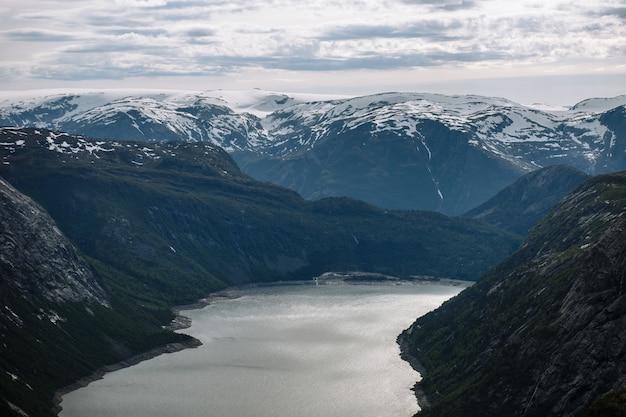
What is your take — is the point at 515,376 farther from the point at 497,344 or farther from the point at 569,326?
the point at 497,344

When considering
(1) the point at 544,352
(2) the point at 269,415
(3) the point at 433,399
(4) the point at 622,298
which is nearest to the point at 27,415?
(2) the point at 269,415

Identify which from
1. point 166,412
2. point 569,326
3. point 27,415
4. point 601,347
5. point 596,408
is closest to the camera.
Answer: point 596,408

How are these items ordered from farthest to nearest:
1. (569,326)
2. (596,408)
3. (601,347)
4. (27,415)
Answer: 1. (27,415)
2. (569,326)
3. (601,347)
4. (596,408)

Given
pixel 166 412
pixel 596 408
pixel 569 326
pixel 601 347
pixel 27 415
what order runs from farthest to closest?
pixel 166 412
pixel 27 415
pixel 569 326
pixel 601 347
pixel 596 408

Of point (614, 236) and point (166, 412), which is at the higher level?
point (614, 236)

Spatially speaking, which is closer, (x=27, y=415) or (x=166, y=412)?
(x=27, y=415)

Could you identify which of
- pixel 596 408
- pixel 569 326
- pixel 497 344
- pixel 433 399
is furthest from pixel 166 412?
pixel 596 408

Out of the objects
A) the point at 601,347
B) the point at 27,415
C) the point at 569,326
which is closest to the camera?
the point at 601,347

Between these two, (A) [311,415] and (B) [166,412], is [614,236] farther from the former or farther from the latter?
(B) [166,412]

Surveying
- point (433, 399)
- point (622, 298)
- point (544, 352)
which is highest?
point (622, 298)

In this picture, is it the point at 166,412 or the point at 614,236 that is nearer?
the point at 614,236
